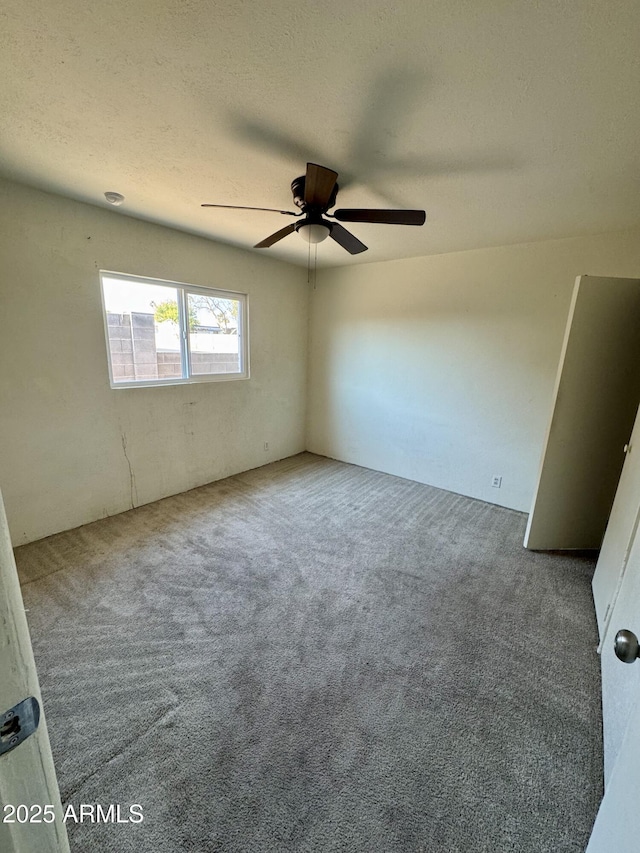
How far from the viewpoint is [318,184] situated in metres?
1.60

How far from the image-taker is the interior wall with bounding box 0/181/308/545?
230cm

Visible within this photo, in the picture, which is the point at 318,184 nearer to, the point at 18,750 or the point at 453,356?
the point at 18,750

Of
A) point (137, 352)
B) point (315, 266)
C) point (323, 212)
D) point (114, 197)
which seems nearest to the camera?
point (323, 212)

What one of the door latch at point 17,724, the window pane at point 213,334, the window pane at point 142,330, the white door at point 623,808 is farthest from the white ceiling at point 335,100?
the white door at point 623,808

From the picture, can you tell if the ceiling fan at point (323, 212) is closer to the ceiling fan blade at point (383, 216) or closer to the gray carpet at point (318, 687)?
the ceiling fan blade at point (383, 216)

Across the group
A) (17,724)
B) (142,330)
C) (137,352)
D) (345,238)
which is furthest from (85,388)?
(17,724)

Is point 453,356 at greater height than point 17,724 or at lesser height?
greater

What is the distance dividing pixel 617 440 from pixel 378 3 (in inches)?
111

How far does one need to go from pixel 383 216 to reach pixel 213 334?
7.39 feet

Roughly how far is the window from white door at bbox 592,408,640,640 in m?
3.36

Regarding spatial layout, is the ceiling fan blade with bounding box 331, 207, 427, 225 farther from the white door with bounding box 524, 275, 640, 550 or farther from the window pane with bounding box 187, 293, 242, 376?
the window pane with bounding box 187, 293, 242, 376

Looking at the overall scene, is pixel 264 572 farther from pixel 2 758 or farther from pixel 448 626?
pixel 2 758

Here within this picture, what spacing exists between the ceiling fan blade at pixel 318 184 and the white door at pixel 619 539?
2126 millimetres

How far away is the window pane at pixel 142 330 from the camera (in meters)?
2.79
